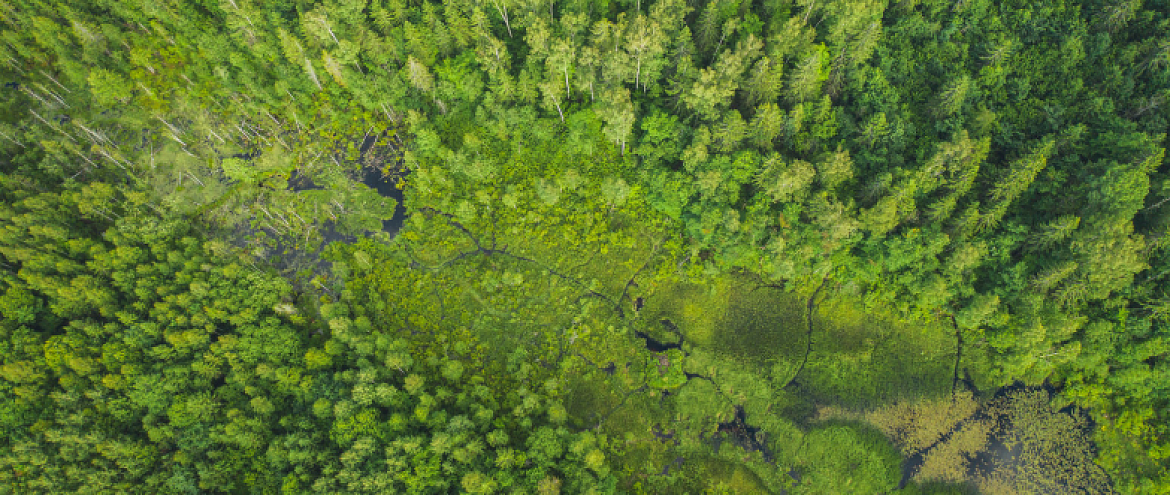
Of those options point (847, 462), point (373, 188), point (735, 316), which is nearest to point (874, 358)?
point (847, 462)

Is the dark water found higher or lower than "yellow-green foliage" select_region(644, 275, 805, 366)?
higher

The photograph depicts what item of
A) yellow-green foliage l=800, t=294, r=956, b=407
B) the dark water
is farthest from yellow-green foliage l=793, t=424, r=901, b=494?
the dark water

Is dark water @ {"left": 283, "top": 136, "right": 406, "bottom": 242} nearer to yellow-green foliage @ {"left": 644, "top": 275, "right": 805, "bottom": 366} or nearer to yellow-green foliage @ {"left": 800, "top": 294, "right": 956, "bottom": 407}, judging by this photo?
yellow-green foliage @ {"left": 644, "top": 275, "right": 805, "bottom": 366}

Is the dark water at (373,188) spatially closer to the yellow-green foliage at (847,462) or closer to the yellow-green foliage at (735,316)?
the yellow-green foliage at (735,316)

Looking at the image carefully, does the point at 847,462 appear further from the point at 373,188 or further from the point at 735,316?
the point at 373,188

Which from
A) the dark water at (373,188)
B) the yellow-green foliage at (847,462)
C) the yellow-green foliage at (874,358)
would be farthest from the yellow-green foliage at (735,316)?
the dark water at (373,188)

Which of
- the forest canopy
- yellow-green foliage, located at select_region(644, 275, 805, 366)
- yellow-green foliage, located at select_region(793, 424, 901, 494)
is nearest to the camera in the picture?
the forest canopy

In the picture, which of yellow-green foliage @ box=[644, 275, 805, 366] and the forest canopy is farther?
yellow-green foliage @ box=[644, 275, 805, 366]

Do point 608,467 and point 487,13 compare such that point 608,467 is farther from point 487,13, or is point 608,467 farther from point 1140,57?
point 1140,57
